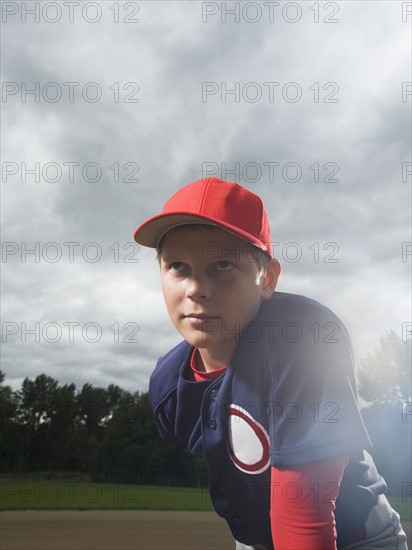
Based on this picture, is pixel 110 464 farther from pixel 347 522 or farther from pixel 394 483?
pixel 347 522

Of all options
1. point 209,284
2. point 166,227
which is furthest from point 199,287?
point 166,227

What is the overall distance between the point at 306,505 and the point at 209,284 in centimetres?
64

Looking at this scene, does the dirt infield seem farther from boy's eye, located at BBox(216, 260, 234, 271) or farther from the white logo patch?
boy's eye, located at BBox(216, 260, 234, 271)

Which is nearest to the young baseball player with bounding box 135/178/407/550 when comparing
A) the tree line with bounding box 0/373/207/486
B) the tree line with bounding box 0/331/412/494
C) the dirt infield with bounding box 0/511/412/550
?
the dirt infield with bounding box 0/511/412/550

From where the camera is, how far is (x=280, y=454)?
136cm

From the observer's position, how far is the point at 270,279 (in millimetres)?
1709

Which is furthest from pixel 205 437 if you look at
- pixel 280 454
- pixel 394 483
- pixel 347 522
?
pixel 394 483

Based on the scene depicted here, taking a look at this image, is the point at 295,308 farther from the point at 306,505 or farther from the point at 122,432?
the point at 122,432

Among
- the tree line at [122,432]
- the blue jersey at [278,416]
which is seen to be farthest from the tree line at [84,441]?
the blue jersey at [278,416]

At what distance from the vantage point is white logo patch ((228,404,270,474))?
155 cm

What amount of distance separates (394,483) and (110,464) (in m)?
18.8

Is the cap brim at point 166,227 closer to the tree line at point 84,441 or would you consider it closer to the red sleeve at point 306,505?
the red sleeve at point 306,505

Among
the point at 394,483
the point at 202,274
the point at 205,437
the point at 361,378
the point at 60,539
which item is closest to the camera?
the point at 202,274

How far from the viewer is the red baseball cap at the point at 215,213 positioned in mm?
1572
